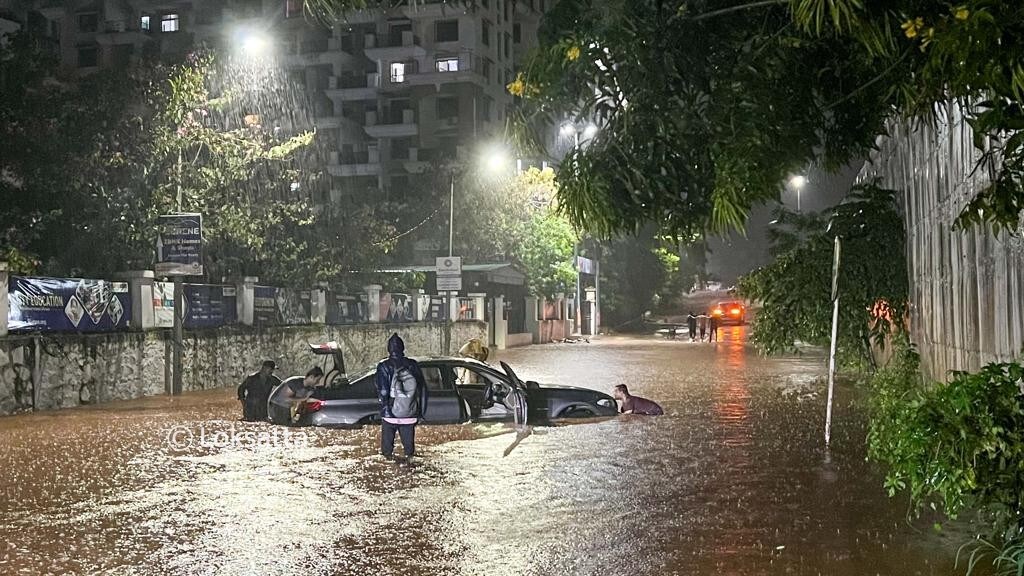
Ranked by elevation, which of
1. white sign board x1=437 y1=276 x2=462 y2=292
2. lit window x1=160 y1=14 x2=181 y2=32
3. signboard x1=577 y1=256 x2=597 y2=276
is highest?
lit window x1=160 y1=14 x2=181 y2=32

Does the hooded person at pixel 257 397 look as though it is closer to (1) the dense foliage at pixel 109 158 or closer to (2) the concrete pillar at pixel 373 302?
(1) the dense foliage at pixel 109 158

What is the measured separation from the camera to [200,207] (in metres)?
28.5

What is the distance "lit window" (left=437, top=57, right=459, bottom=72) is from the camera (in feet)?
238

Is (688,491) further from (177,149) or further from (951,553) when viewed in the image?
(177,149)

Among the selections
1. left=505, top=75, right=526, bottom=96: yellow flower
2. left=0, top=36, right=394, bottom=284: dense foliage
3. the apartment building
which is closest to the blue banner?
left=0, top=36, right=394, bottom=284: dense foliage

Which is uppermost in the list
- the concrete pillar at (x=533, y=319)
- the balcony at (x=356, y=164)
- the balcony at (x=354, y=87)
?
the balcony at (x=354, y=87)

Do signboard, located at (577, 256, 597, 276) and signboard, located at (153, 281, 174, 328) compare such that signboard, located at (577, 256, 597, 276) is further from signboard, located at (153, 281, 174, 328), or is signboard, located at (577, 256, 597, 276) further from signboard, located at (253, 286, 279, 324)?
signboard, located at (153, 281, 174, 328)

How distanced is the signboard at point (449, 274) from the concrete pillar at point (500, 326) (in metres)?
20.3

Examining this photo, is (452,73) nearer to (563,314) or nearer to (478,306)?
(563,314)

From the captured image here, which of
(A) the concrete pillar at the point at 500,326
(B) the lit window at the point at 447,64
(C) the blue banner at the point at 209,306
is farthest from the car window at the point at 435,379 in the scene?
(B) the lit window at the point at 447,64

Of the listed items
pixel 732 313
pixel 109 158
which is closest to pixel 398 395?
pixel 109 158

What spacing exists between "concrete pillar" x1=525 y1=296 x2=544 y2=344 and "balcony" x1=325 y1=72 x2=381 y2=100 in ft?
74.2

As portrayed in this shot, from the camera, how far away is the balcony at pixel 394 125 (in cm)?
7356

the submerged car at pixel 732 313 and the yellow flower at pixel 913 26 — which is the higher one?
the yellow flower at pixel 913 26
